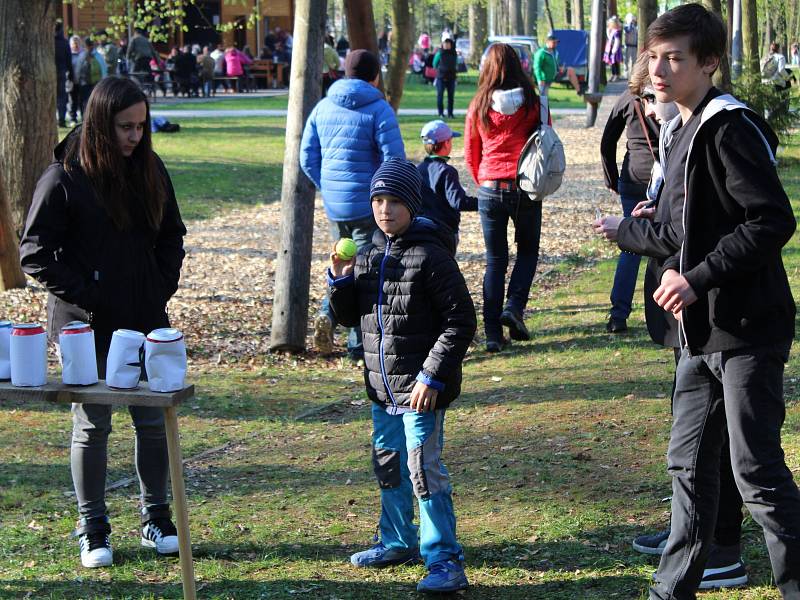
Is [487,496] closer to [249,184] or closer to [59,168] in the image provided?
[59,168]

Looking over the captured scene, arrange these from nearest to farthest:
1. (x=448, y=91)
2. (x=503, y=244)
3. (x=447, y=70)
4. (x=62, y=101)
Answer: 1. (x=503, y=244)
2. (x=62, y=101)
3. (x=447, y=70)
4. (x=448, y=91)

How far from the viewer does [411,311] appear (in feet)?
14.4

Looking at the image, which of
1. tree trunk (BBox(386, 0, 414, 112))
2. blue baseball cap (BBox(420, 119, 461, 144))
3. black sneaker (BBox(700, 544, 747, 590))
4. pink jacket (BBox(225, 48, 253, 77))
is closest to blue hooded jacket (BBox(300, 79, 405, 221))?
blue baseball cap (BBox(420, 119, 461, 144))

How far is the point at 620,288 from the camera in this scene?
8.86m

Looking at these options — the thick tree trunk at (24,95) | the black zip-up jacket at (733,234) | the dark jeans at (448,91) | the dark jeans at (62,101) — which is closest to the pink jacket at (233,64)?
the dark jeans at (448,91)

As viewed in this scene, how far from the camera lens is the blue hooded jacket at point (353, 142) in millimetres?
8086

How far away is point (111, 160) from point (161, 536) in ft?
5.40

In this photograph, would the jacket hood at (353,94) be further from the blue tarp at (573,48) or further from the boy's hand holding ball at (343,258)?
the blue tarp at (573,48)

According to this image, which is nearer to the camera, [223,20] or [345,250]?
[345,250]

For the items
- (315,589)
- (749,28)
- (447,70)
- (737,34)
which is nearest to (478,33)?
(447,70)

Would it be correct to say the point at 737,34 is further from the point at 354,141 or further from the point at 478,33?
the point at 478,33

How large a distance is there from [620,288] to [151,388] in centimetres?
552

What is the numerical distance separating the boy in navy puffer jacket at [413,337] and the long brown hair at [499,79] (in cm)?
358

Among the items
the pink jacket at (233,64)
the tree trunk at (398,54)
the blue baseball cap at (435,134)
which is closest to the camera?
the blue baseball cap at (435,134)
